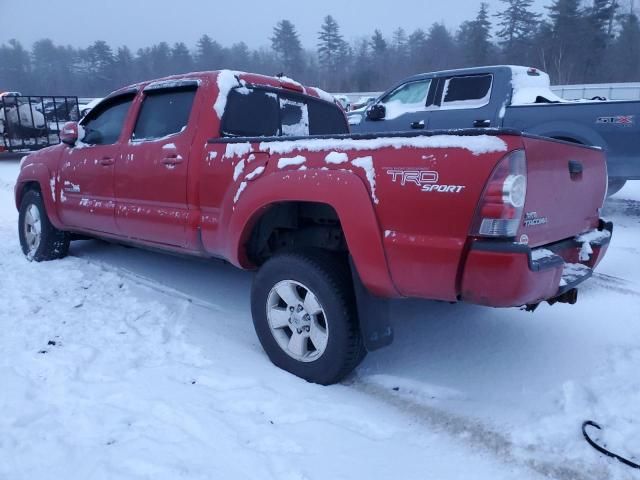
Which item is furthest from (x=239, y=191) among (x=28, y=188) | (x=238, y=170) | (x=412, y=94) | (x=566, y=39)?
(x=566, y=39)

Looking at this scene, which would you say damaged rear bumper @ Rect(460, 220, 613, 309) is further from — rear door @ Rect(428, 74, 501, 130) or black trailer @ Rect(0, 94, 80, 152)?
black trailer @ Rect(0, 94, 80, 152)

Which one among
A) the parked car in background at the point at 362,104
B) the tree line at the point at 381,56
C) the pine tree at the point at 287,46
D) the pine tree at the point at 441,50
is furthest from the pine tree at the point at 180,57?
the parked car in background at the point at 362,104

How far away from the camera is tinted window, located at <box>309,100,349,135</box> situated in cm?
432

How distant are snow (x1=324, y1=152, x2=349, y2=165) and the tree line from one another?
41495mm

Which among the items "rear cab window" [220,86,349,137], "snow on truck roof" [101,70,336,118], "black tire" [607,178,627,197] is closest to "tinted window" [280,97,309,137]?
"rear cab window" [220,86,349,137]

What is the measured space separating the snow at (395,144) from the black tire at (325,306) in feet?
1.99

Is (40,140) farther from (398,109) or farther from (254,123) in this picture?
(254,123)

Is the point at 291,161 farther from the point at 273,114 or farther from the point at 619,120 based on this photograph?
the point at 619,120

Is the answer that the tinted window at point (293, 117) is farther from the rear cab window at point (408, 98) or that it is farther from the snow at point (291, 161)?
the rear cab window at point (408, 98)

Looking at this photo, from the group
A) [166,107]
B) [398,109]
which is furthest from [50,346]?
[398,109]

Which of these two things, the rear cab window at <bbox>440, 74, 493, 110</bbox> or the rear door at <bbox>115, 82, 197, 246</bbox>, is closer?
the rear door at <bbox>115, 82, 197, 246</bbox>

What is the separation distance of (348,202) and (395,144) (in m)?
0.37

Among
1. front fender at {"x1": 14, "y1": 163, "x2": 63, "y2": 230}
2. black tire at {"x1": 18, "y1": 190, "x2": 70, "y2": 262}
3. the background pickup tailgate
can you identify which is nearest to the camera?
the background pickup tailgate

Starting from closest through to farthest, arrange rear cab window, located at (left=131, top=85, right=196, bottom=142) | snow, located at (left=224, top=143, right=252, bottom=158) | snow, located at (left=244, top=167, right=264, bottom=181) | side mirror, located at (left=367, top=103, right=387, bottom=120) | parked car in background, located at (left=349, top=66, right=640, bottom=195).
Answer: snow, located at (left=244, top=167, right=264, bottom=181) < snow, located at (left=224, top=143, right=252, bottom=158) < rear cab window, located at (left=131, top=85, right=196, bottom=142) < parked car in background, located at (left=349, top=66, right=640, bottom=195) < side mirror, located at (left=367, top=103, right=387, bottom=120)
